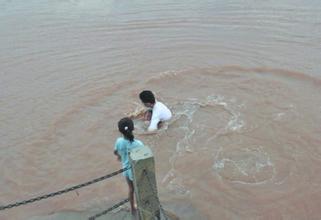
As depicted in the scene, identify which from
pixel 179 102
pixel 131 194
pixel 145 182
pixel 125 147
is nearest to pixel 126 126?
pixel 125 147

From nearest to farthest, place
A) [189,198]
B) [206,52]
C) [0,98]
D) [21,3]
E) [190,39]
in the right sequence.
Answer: [189,198] < [0,98] < [206,52] < [190,39] < [21,3]

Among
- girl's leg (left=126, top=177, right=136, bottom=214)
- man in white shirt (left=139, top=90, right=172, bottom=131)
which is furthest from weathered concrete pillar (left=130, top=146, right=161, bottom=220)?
man in white shirt (left=139, top=90, right=172, bottom=131)

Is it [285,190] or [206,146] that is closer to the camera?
[285,190]

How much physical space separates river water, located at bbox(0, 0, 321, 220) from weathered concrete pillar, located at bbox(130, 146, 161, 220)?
4.40 feet

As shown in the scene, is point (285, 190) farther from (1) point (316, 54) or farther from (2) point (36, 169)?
(1) point (316, 54)

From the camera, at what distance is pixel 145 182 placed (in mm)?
5027

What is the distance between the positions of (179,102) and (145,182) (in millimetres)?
4445

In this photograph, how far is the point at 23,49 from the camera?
12594 millimetres

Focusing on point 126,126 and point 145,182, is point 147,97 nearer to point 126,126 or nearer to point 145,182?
point 126,126

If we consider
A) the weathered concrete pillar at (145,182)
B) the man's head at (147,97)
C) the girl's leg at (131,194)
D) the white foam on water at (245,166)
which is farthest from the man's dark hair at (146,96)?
the weathered concrete pillar at (145,182)

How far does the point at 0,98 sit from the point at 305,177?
6.71 m

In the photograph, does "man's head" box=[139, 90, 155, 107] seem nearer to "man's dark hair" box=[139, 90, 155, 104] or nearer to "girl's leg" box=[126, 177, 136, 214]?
"man's dark hair" box=[139, 90, 155, 104]

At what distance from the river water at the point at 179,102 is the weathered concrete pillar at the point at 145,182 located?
1.34 meters

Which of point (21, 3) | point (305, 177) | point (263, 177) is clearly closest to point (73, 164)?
point (263, 177)
